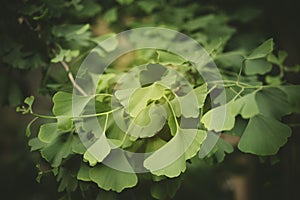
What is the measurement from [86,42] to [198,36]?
247 mm

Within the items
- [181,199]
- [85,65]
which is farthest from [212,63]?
[181,199]

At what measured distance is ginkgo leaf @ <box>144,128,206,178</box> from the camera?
482 mm

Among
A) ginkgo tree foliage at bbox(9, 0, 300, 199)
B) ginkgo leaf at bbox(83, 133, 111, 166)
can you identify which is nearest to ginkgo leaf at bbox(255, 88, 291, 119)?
ginkgo tree foliage at bbox(9, 0, 300, 199)

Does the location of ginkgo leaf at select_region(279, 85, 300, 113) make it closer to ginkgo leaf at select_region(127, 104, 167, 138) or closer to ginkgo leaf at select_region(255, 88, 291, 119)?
ginkgo leaf at select_region(255, 88, 291, 119)

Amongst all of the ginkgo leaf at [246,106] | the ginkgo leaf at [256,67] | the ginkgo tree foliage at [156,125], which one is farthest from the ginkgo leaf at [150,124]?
the ginkgo leaf at [256,67]

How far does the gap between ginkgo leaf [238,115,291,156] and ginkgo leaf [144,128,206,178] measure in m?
0.08

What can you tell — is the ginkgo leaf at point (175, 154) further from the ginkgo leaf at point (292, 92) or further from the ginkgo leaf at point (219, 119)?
the ginkgo leaf at point (292, 92)

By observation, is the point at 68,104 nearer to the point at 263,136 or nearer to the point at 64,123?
the point at 64,123

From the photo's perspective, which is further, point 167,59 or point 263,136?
point 167,59

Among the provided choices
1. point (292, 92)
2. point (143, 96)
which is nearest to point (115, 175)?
point (143, 96)

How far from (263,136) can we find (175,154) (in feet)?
0.45

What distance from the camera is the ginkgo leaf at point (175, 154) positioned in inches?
19.0

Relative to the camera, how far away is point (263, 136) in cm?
53

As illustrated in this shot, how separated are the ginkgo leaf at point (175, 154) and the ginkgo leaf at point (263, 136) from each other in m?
0.08
